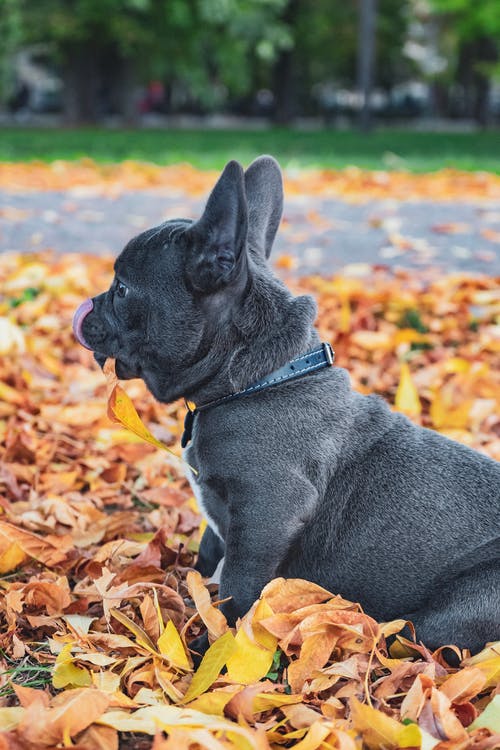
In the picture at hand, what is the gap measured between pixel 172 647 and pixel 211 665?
18cm

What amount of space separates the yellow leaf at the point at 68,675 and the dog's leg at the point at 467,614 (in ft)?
3.13

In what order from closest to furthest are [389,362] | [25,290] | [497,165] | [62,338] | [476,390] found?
[476,390] → [389,362] → [62,338] → [25,290] → [497,165]

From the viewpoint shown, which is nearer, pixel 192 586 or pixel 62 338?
pixel 192 586

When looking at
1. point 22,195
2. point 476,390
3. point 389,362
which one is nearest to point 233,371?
point 476,390

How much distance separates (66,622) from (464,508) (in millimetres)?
1247

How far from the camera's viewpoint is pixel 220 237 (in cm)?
262

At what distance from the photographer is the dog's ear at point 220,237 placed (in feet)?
8.20

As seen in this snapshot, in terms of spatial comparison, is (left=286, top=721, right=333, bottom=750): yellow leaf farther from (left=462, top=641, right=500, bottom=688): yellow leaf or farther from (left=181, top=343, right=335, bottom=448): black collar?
(left=181, top=343, right=335, bottom=448): black collar

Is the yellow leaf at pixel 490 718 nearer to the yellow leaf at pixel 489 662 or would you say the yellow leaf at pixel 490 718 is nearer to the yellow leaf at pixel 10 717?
the yellow leaf at pixel 489 662

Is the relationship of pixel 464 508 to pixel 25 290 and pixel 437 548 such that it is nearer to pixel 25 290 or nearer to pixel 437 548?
pixel 437 548

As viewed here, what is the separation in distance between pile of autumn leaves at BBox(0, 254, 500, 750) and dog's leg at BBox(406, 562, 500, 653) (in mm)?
52

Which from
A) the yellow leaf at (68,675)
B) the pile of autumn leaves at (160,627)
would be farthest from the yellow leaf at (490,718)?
the yellow leaf at (68,675)

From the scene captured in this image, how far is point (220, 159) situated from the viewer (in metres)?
14.8

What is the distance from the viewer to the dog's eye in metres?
2.92
